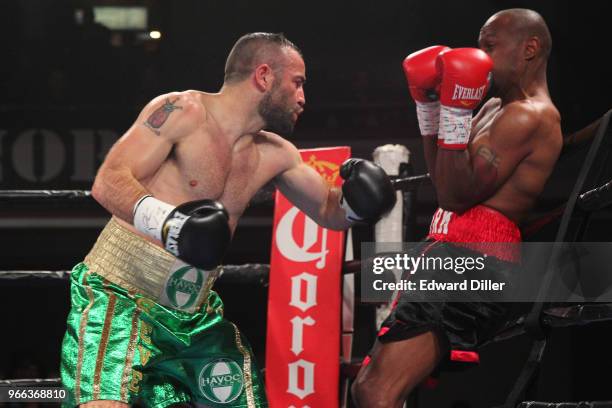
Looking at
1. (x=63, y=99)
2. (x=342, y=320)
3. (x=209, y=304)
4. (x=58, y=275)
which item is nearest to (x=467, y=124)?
(x=209, y=304)

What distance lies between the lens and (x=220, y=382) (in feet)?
7.00

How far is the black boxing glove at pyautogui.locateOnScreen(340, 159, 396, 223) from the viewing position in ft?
7.07

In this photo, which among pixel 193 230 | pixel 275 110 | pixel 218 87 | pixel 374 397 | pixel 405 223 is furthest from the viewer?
pixel 218 87

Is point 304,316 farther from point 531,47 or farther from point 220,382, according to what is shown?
point 531,47

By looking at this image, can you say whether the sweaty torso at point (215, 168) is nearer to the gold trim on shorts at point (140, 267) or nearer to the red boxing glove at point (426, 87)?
the gold trim on shorts at point (140, 267)

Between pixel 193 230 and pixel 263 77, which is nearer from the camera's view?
pixel 193 230

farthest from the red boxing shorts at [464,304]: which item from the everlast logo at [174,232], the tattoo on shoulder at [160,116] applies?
the tattoo on shoulder at [160,116]

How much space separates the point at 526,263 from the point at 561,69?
17.0ft

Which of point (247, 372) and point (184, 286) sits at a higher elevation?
point (184, 286)

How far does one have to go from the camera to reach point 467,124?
82.0 inches

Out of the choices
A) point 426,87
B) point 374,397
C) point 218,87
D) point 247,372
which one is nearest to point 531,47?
point 426,87

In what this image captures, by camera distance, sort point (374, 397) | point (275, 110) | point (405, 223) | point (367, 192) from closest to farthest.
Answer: point (374, 397)
point (367, 192)
point (275, 110)
point (405, 223)

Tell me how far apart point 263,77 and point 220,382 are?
75 centimetres

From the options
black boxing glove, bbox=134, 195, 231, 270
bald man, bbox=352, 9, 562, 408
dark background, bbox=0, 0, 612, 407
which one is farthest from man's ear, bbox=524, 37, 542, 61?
dark background, bbox=0, 0, 612, 407
